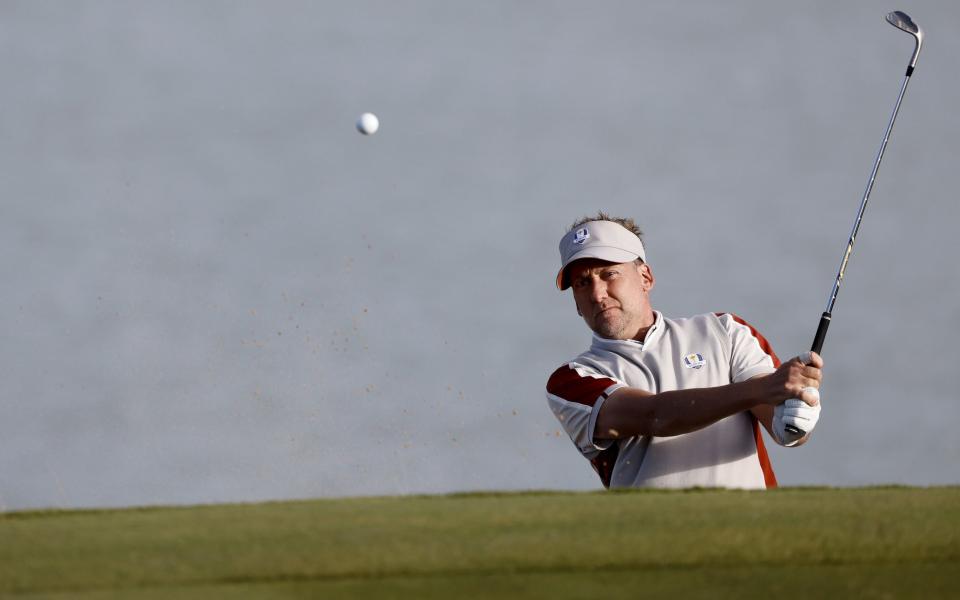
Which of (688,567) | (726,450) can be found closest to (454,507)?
(688,567)

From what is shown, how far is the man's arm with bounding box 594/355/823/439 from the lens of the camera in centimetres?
349

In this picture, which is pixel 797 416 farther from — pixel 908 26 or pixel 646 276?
pixel 908 26

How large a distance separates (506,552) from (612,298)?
2.35 m

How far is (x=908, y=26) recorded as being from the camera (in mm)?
4980

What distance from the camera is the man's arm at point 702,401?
11.5 ft

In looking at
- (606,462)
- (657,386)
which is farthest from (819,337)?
(606,462)

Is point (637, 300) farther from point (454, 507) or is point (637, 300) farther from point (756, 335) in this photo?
point (454, 507)

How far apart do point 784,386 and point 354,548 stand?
193 centimetres

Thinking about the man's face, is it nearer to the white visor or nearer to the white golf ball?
the white visor

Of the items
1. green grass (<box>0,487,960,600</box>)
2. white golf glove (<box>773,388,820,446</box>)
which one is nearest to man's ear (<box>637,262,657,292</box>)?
white golf glove (<box>773,388,820,446</box>)

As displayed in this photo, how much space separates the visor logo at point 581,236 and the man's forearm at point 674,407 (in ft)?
2.15

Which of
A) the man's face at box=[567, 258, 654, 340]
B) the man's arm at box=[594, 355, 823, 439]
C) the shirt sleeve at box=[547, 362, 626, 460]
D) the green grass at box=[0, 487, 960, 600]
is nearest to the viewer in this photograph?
the green grass at box=[0, 487, 960, 600]

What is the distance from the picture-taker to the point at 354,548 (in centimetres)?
192

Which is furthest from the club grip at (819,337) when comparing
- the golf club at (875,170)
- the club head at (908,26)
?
the club head at (908,26)
